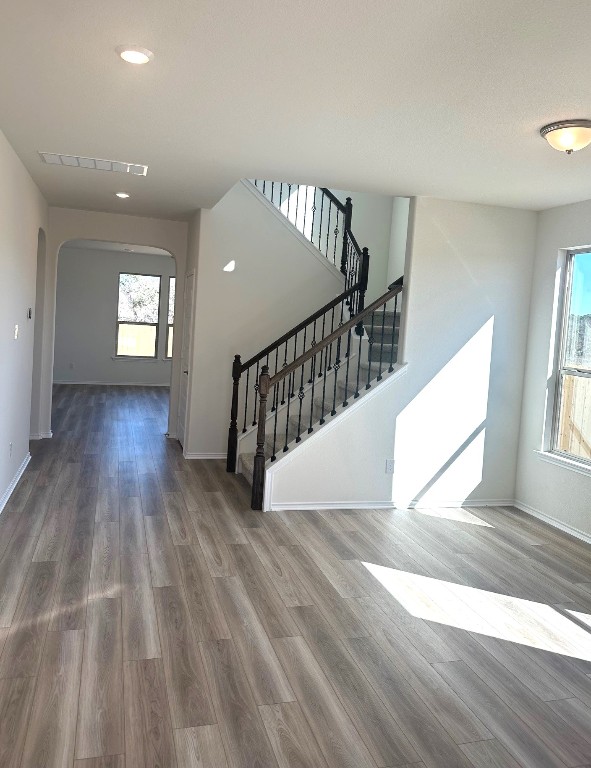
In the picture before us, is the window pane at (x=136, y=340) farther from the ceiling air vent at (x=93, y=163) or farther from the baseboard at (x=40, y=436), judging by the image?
the ceiling air vent at (x=93, y=163)

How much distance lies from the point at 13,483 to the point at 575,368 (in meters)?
4.74

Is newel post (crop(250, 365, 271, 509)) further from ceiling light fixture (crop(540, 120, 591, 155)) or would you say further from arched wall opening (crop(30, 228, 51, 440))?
arched wall opening (crop(30, 228, 51, 440))

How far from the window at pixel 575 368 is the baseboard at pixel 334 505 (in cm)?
156

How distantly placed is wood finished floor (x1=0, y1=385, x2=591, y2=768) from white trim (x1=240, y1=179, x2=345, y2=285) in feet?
9.86

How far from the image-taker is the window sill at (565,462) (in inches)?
200

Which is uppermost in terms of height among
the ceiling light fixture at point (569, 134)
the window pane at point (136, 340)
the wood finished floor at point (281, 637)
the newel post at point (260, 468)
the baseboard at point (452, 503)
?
the ceiling light fixture at point (569, 134)

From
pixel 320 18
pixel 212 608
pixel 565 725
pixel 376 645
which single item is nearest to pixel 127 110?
pixel 320 18

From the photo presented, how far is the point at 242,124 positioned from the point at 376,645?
288cm

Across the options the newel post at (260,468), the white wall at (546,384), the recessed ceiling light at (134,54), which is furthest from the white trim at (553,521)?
the recessed ceiling light at (134,54)

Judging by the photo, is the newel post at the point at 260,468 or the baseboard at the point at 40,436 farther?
the baseboard at the point at 40,436

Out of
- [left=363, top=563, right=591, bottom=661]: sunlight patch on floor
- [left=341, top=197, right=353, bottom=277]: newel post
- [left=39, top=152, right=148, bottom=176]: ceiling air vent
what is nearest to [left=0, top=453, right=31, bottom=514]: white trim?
[left=39, top=152, right=148, bottom=176]: ceiling air vent

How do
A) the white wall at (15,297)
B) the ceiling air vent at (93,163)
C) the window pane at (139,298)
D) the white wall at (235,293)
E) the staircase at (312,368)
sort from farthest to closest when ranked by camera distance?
the window pane at (139,298) < the white wall at (235,293) < the staircase at (312,368) < the ceiling air vent at (93,163) < the white wall at (15,297)

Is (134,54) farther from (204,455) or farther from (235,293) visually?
(204,455)

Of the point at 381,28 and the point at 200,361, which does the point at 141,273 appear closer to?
the point at 200,361
